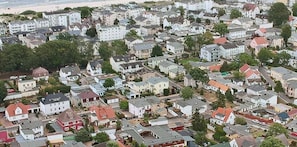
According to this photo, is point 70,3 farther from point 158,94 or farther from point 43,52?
point 158,94

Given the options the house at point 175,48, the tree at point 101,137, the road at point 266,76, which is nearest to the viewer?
the tree at point 101,137

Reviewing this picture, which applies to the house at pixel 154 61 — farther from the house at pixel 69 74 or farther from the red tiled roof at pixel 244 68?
the red tiled roof at pixel 244 68

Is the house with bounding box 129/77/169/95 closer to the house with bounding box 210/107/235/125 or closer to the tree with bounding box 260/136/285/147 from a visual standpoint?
the house with bounding box 210/107/235/125

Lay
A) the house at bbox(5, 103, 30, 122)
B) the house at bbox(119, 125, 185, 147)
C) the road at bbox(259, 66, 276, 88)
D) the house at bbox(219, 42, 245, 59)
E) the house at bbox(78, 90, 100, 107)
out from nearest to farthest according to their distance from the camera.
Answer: the house at bbox(119, 125, 185, 147) < the house at bbox(5, 103, 30, 122) < the house at bbox(78, 90, 100, 107) < the road at bbox(259, 66, 276, 88) < the house at bbox(219, 42, 245, 59)

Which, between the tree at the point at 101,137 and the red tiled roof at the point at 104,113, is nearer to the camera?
the tree at the point at 101,137

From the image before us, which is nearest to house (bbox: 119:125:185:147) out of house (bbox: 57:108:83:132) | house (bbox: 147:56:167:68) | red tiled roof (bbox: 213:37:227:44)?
house (bbox: 57:108:83:132)

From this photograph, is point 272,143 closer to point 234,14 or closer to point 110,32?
point 110,32

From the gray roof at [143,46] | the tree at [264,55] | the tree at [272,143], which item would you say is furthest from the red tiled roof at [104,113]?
the tree at [264,55]
